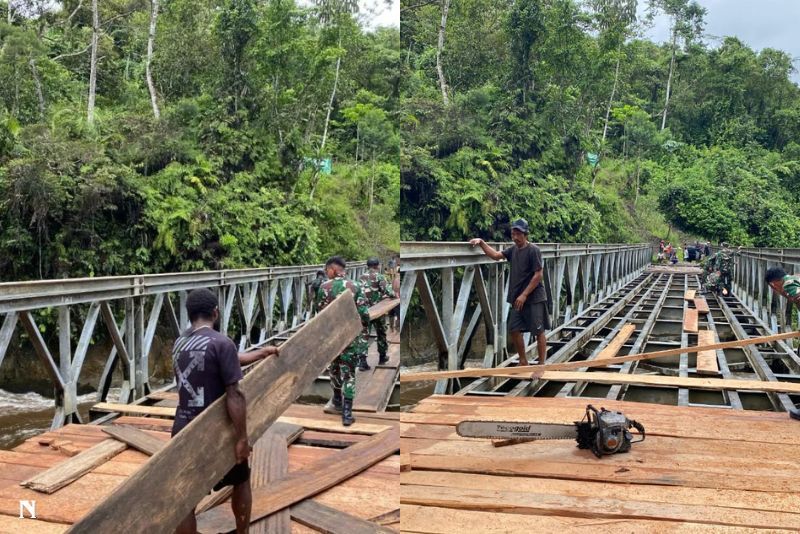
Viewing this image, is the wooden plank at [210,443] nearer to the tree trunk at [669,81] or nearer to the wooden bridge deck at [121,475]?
the wooden bridge deck at [121,475]

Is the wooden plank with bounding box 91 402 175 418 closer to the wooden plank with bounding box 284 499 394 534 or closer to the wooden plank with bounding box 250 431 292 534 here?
the wooden plank with bounding box 250 431 292 534

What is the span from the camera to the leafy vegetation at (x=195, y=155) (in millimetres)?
2215

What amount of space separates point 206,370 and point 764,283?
4.81 meters

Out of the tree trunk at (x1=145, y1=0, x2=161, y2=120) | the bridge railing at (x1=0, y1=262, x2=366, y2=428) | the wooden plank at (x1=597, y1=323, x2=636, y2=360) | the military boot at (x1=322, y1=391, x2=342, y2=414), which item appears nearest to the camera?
the bridge railing at (x1=0, y1=262, x2=366, y2=428)

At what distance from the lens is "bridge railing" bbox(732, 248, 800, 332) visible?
12.5 feet

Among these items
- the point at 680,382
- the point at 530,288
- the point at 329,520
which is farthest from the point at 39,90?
the point at 680,382

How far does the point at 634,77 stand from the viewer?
19.1 ft

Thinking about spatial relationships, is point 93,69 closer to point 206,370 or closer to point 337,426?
point 337,426

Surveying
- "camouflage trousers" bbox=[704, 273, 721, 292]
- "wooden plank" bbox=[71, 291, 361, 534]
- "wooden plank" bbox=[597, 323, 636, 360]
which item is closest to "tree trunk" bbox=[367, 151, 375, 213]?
"wooden plank" bbox=[71, 291, 361, 534]

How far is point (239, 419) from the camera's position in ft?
3.23

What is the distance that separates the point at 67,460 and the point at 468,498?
1.25 m

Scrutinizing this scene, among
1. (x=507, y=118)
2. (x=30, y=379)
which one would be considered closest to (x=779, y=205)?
(x=507, y=118)

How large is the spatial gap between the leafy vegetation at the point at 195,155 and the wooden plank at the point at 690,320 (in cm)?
349

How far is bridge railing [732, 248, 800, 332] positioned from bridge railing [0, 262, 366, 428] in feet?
8.70
